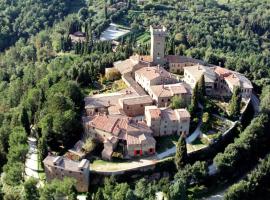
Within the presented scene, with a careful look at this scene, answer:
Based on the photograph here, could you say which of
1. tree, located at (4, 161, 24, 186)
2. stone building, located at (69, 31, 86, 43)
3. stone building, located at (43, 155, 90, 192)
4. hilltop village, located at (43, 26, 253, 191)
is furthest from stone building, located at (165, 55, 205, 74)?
stone building, located at (69, 31, 86, 43)

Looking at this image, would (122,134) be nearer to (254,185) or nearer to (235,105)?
(235,105)

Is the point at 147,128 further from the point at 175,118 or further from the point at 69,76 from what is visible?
the point at 69,76

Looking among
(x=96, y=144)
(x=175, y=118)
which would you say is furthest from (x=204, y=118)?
(x=96, y=144)

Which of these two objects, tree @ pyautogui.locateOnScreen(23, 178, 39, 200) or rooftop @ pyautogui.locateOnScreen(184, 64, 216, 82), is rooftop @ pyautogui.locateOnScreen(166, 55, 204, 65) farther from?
tree @ pyautogui.locateOnScreen(23, 178, 39, 200)

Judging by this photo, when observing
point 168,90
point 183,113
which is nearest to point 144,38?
point 168,90

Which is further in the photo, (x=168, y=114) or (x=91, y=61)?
(x=91, y=61)

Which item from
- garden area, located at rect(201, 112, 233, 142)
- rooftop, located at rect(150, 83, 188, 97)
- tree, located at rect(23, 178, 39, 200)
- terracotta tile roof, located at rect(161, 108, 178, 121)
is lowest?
tree, located at rect(23, 178, 39, 200)

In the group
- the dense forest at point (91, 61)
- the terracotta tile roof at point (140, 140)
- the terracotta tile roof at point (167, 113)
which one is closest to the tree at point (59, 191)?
the dense forest at point (91, 61)
